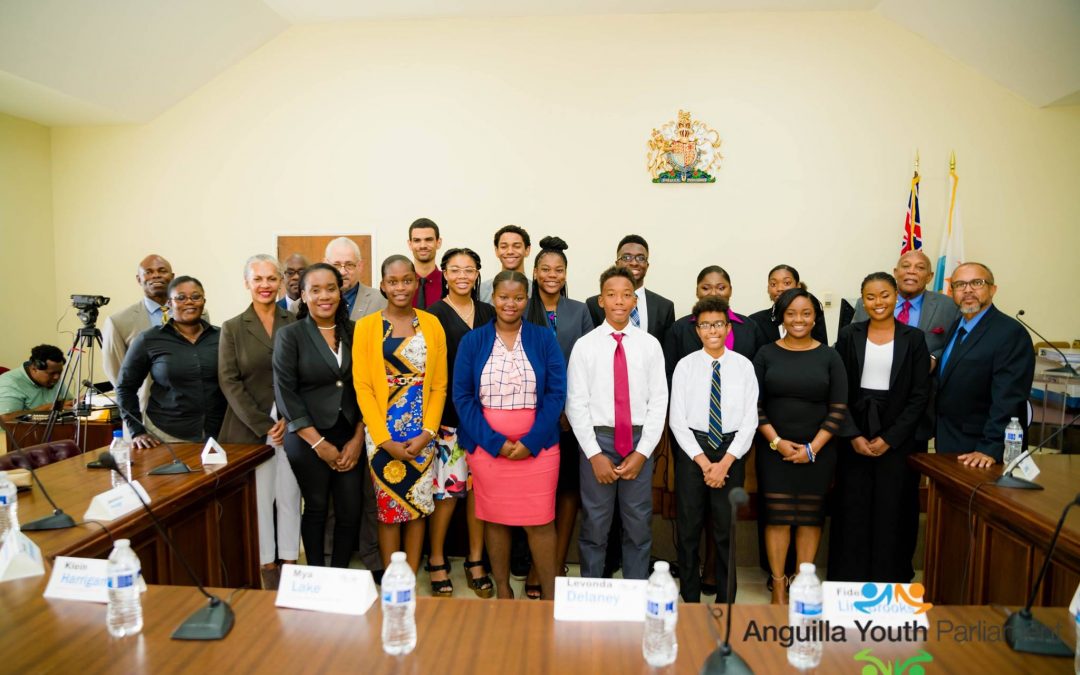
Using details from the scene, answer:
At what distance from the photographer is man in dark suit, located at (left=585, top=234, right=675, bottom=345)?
3.25 meters

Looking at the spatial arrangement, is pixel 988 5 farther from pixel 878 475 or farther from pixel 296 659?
pixel 296 659

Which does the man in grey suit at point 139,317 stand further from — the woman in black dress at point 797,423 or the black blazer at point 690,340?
the woman in black dress at point 797,423

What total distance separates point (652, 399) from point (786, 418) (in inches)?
24.5

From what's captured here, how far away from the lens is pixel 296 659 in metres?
1.32

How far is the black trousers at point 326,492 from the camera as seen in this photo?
281cm

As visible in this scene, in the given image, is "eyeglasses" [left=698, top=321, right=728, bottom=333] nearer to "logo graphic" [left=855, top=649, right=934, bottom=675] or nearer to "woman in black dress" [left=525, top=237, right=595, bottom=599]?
"woman in black dress" [left=525, top=237, right=595, bottom=599]

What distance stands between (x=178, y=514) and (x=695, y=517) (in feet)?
6.99

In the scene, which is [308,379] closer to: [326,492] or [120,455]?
[326,492]

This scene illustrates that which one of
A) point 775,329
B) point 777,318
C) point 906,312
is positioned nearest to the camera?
point 777,318

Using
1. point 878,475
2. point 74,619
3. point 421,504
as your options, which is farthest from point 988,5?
point 74,619

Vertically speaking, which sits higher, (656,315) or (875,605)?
(656,315)

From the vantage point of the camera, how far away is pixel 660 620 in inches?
51.8

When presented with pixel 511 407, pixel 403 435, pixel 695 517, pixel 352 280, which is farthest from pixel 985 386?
pixel 352 280

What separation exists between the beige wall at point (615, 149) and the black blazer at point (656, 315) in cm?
246
